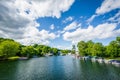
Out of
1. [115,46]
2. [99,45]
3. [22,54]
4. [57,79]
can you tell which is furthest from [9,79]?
[22,54]

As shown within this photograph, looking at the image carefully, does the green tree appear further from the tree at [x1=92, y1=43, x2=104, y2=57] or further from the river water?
the river water

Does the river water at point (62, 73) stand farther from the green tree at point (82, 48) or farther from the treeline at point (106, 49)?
the green tree at point (82, 48)

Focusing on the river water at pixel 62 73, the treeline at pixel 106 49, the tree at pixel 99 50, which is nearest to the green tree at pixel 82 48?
the treeline at pixel 106 49

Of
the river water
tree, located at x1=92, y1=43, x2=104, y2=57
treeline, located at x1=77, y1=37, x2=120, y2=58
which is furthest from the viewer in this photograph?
tree, located at x1=92, y1=43, x2=104, y2=57

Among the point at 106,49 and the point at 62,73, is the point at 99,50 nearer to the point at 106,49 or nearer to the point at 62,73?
the point at 106,49

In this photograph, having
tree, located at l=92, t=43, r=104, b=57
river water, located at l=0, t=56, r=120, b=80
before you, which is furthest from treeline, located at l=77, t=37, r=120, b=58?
river water, located at l=0, t=56, r=120, b=80

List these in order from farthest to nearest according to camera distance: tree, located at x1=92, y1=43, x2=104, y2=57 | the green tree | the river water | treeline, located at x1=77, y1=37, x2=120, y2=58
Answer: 1. the green tree
2. tree, located at x1=92, y1=43, x2=104, y2=57
3. treeline, located at x1=77, y1=37, x2=120, y2=58
4. the river water

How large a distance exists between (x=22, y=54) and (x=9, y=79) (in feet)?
413

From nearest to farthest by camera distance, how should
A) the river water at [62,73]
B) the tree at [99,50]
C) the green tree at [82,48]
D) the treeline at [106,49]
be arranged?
the river water at [62,73] → the treeline at [106,49] → the tree at [99,50] → the green tree at [82,48]

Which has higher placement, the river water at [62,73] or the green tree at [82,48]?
the green tree at [82,48]

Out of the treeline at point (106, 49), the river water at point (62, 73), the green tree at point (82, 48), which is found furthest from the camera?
the green tree at point (82, 48)

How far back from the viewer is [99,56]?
11425 centimetres

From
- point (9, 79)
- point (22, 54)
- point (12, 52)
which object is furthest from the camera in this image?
point (22, 54)

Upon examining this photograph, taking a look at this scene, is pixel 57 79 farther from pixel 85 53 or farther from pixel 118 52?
pixel 85 53
